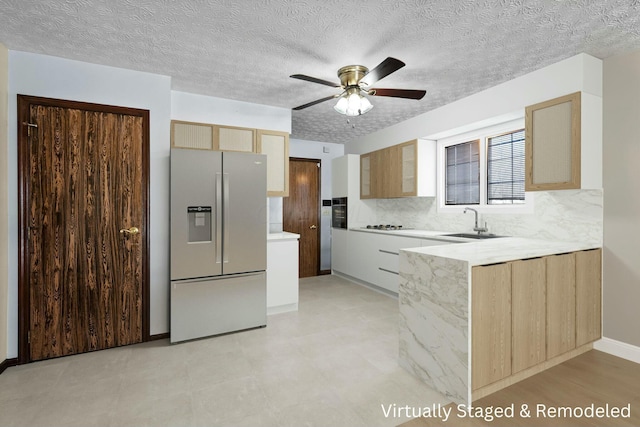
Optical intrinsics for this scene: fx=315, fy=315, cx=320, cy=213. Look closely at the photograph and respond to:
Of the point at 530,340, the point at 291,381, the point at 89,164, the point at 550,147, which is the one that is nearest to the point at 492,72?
the point at 550,147

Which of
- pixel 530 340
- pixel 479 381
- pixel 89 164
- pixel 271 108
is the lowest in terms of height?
pixel 479 381

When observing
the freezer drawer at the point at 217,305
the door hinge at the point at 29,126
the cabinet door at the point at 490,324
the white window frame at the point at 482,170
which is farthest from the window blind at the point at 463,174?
the door hinge at the point at 29,126

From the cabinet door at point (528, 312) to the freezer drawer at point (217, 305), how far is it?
2.22 meters

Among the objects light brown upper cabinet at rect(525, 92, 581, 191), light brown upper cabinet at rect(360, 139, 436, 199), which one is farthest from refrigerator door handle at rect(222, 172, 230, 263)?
light brown upper cabinet at rect(525, 92, 581, 191)

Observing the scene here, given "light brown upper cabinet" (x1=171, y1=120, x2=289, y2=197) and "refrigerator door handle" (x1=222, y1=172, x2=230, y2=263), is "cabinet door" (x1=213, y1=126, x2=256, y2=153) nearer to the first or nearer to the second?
"light brown upper cabinet" (x1=171, y1=120, x2=289, y2=197)

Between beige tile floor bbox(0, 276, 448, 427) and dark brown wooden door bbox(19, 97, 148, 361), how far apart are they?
23cm

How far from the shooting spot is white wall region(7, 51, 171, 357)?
8.23ft

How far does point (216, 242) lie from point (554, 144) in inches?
124

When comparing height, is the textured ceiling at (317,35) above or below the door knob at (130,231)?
above

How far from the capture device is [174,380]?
7.44 feet

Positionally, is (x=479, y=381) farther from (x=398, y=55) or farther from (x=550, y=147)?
(x=398, y=55)

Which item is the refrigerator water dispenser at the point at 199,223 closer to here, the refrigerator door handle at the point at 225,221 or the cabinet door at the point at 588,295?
the refrigerator door handle at the point at 225,221

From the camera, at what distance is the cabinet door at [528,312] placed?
2.13 metres

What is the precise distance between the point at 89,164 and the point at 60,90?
0.65 meters
